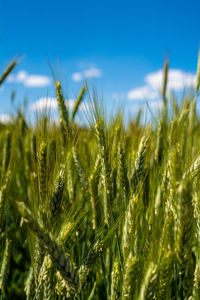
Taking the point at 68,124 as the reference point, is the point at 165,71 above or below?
above

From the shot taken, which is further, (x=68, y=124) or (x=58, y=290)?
(x=68, y=124)

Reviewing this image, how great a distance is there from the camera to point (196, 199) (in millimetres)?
1119

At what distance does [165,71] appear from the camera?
3209mm

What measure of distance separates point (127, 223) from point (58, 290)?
1.41 ft

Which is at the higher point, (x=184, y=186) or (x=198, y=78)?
(x=198, y=78)

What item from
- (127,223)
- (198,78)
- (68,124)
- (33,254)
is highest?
(198,78)

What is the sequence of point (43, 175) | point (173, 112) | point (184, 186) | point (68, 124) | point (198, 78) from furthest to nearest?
point (198, 78), point (68, 124), point (173, 112), point (43, 175), point (184, 186)

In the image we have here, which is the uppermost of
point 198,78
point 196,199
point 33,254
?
point 198,78

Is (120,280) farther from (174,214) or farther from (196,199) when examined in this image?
(196,199)

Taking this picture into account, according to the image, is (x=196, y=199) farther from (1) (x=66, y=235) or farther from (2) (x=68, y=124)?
(2) (x=68, y=124)

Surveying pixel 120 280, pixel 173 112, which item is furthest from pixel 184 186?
pixel 173 112

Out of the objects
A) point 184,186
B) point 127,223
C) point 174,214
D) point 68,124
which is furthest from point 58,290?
point 68,124

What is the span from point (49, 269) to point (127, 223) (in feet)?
1.06

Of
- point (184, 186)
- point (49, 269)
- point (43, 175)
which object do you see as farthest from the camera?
point (43, 175)
